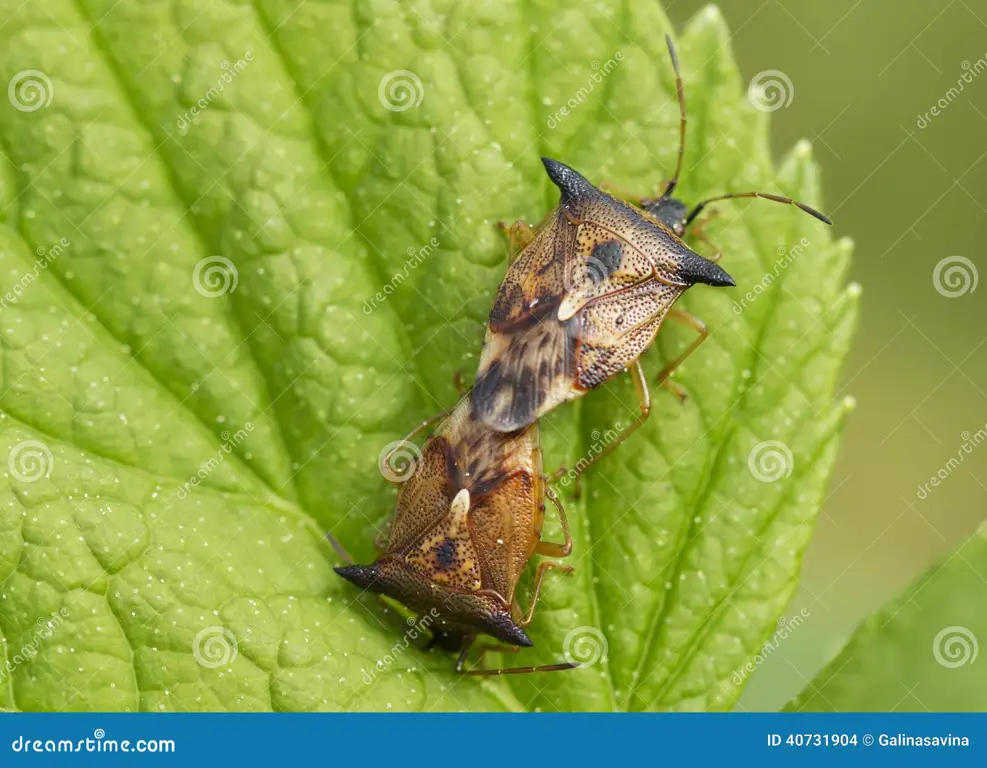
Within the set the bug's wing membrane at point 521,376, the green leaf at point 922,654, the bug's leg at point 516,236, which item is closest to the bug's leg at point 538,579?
the bug's wing membrane at point 521,376

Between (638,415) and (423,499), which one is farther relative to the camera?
(638,415)

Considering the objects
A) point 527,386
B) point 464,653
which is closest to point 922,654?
point 464,653

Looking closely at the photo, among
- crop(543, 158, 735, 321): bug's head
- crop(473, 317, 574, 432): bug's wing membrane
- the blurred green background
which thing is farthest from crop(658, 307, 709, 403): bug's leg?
the blurred green background

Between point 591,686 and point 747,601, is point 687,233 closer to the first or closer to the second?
point 747,601

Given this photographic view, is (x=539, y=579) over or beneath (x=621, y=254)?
beneath

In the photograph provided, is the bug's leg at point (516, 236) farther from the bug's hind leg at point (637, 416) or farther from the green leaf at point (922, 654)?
the green leaf at point (922, 654)

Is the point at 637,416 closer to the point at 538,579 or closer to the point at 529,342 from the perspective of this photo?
the point at 529,342
